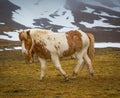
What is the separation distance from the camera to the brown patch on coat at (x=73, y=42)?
17875 millimetres

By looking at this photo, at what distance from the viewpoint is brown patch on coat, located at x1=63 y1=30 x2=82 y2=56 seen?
1788 centimetres

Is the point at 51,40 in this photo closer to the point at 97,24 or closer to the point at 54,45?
the point at 54,45

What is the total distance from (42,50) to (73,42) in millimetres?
1842

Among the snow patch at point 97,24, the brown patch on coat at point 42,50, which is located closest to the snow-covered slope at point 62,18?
the snow patch at point 97,24

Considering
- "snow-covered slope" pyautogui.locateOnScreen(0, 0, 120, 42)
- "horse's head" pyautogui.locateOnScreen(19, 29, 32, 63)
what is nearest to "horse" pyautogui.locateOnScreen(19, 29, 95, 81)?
"horse's head" pyautogui.locateOnScreen(19, 29, 32, 63)

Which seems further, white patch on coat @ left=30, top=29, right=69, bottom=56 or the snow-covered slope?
the snow-covered slope

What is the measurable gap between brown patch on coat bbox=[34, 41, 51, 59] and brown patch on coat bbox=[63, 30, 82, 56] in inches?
40.0

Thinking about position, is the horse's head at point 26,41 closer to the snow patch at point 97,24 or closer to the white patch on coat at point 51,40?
the white patch on coat at point 51,40

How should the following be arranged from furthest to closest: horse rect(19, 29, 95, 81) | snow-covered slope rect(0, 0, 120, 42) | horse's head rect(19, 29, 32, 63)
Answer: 1. snow-covered slope rect(0, 0, 120, 42)
2. horse rect(19, 29, 95, 81)
3. horse's head rect(19, 29, 32, 63)

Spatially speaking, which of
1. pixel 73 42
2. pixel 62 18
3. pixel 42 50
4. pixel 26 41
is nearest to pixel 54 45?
pixel 42 50

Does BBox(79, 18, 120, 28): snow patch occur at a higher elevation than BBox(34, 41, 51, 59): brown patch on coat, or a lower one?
higher

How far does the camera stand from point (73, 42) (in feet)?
59.1

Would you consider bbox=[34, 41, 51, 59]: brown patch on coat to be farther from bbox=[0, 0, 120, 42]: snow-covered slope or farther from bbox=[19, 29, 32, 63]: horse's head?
bbox=[0, 0, 120, 42]: snow-covered slope

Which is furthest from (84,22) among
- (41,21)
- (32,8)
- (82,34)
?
(82,34)
